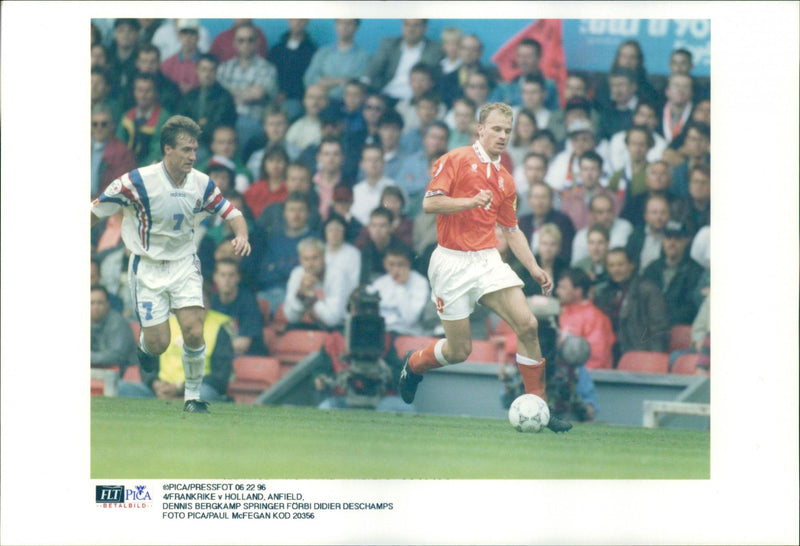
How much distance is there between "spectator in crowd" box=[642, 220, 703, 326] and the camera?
28.3 feet

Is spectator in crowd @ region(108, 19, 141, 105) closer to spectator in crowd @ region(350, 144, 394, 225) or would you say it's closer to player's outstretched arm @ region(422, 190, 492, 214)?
spectator in crowd @ region(350, 144, 394, 225)

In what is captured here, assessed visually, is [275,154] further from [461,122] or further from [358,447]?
[358,447]

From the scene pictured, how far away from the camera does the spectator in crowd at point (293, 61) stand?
8.54 meters

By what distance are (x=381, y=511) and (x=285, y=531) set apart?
64 cm

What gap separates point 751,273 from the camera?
8.27m

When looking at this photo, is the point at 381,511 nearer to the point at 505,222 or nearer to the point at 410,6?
the point at 505,222

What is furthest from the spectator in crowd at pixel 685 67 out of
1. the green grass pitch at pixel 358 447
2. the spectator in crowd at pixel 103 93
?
the spectator in crowd at pixel 103 93

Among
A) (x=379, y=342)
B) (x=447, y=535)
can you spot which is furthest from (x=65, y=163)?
(x=447, y=535)

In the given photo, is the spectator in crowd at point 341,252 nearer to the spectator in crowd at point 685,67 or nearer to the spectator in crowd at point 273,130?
the spectator in crowd at point 273,130

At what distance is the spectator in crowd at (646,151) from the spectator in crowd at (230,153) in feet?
8.65

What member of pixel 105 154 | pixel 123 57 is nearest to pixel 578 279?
pixel 105 154

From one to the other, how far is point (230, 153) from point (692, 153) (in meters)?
3.30

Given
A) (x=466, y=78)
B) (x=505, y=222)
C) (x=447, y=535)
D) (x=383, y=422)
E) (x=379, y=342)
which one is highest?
(x=466, y=78)

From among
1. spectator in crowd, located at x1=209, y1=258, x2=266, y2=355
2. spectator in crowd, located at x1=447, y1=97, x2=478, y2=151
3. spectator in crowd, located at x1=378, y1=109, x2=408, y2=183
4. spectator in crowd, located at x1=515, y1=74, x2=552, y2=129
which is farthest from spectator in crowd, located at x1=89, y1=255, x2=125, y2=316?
spectator in crowd, located at x1=515, y1=74, x2=552, y2=129
